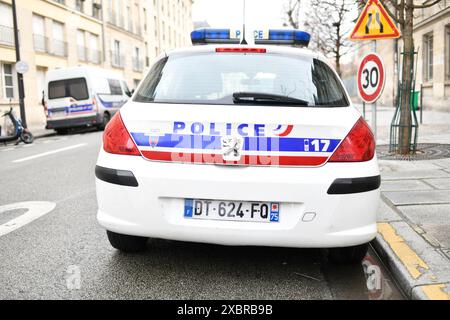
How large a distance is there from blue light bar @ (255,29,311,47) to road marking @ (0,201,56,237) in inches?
118

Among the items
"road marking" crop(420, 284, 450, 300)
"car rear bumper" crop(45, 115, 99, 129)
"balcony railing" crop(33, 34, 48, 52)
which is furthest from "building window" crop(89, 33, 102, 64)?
"road marking" crop(420, 284, 450, 300)

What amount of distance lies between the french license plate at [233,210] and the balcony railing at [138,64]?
4078cm

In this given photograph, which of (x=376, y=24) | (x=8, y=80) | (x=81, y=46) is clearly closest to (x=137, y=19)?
(x=81, y=46)

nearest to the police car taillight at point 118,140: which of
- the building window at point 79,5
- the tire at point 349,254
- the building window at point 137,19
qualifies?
the tire at point 349,254

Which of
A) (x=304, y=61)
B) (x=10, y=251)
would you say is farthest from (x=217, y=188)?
(x=10, y=251)

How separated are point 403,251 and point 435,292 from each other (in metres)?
0.70

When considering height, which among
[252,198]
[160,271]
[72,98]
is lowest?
[160,271]

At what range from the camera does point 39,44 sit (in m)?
26.4

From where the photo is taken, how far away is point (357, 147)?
3.09 meters

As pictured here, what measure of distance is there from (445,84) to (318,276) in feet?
63.6

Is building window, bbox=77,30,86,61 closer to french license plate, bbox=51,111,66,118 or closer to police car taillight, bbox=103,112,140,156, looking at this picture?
french license plate, bbox=51,111,66,118

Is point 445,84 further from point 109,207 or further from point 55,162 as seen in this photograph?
point 109,207

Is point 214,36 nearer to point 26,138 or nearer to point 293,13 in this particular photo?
point 26,138

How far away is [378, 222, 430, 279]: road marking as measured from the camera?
3.19 metres
